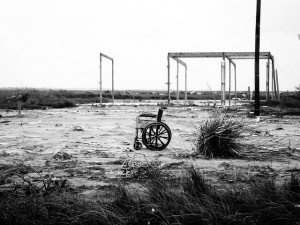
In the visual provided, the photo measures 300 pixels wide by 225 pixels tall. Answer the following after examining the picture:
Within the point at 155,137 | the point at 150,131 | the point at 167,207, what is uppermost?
the point at 150,131

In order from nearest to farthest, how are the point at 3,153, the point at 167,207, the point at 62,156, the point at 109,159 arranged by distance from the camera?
the point at 167,207, the point at 109,159, the point at 62,156, the point at 3,153

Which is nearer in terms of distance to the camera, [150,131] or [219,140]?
[219,140]

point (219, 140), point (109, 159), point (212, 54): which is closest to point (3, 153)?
point (109, 159)

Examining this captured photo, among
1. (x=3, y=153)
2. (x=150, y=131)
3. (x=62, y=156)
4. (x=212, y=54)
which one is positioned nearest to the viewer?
(x=62, y=156)

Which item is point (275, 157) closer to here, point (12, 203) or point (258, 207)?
point (258, 207)

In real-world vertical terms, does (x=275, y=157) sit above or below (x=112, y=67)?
below

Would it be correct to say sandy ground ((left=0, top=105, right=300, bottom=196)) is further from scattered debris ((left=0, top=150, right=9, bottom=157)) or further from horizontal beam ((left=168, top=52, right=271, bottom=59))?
horizontal beam ((left=168, top=52, right=271, bottom=59))

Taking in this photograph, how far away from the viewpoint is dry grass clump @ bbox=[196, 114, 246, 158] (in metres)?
7.68

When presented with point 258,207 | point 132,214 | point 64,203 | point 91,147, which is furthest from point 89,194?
point 91,147

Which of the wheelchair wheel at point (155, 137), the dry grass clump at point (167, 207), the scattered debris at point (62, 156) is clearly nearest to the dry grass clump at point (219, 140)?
the wheelchair wheel at point (155, 137)

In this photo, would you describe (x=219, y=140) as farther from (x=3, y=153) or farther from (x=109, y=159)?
(x=3, y=153)

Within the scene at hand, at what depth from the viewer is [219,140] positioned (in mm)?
7605

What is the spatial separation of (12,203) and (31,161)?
2916mm

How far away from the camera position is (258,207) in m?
Answer: 4.23
